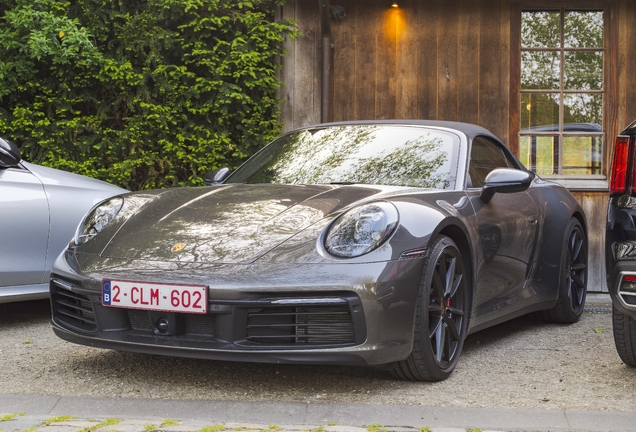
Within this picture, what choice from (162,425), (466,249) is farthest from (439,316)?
(162,425)

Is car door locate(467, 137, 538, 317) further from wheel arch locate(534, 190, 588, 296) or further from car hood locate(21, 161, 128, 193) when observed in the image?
car hood locate(21, 161, 128, 193)

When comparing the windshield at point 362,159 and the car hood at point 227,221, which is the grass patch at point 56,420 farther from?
the windshield at point 362,159

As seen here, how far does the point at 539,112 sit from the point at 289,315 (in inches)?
211

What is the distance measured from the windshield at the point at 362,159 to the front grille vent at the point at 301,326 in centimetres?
112

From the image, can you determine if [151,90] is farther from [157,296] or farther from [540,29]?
[157,296]

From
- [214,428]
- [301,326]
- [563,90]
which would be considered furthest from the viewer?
[563,90]

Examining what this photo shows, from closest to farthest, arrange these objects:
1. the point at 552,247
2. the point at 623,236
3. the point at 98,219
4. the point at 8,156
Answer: the point at 623,236 → the point at 98,219 → the point at 8,156 → the point at 552,247

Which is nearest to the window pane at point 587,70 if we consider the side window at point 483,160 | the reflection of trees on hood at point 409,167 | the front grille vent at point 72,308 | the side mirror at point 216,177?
the side window at point 483,160

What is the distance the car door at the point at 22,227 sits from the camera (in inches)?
212

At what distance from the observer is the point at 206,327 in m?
3.74

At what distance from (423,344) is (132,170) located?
16.0 ft

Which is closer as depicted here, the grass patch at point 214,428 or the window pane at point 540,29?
the grass patch at point 214,428

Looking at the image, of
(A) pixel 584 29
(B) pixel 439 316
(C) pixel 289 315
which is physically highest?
(A) pixel 584 29

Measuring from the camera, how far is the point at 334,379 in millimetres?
4215
